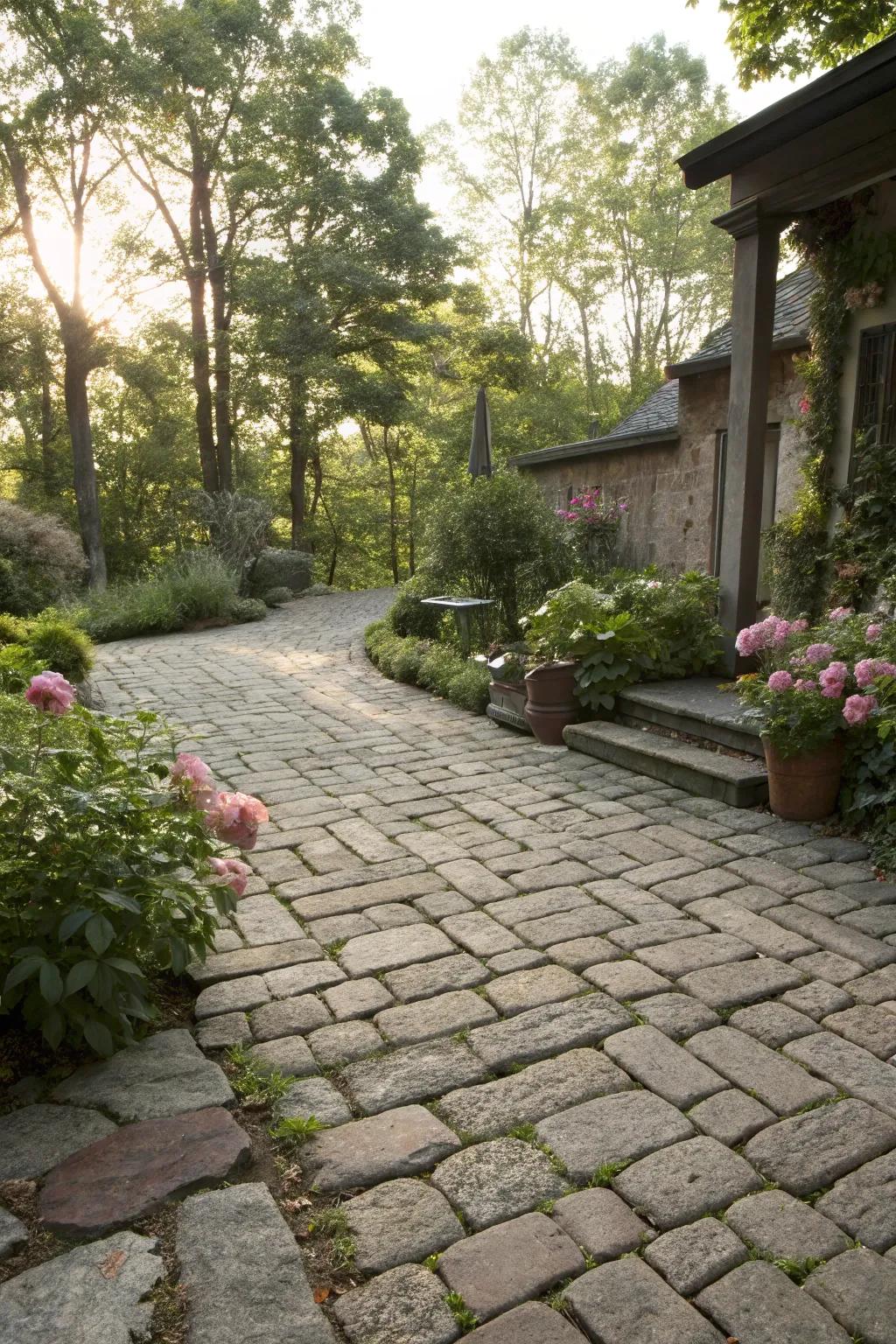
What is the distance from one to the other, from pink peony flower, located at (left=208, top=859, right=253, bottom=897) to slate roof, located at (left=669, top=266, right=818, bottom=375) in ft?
20.0

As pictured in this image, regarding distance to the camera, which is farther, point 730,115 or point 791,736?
point 730,115

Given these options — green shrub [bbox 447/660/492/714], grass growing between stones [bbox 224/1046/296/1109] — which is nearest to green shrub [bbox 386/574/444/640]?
green shrub [bbox 447/660/492/714]

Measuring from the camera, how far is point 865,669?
396 centimetres

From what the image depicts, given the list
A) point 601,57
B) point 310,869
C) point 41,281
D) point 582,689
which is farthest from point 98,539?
point 601,57

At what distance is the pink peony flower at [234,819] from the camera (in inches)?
A: 115

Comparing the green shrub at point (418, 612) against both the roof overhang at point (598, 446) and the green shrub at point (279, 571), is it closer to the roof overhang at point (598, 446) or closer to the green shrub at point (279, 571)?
the roof overhang at point (598, 446)

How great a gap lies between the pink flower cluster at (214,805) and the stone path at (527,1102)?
1.62ft

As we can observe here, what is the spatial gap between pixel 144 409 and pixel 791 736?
2197 cm

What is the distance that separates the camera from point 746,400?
5.93 m

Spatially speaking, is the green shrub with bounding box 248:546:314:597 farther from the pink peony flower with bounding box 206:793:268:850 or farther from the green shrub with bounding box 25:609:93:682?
the pink peony flower with bounding box 206:793:268:850

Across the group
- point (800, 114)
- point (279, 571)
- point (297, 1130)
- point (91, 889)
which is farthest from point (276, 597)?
point (297, 1130)

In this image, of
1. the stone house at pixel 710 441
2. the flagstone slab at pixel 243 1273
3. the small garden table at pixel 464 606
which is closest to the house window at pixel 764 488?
the stone house at pixel 710 441

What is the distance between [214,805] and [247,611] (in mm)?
11763

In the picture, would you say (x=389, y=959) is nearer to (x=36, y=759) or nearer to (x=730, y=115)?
(x=36, y=759)
